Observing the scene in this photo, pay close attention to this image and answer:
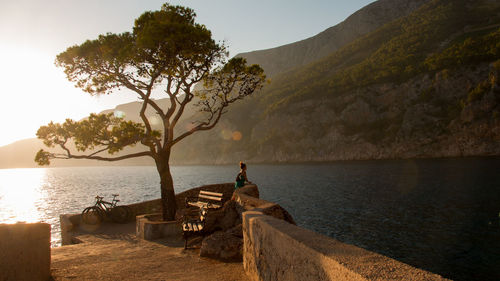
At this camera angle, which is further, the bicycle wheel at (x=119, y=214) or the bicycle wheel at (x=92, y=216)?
the bicycle wheel at (x=119, y=214)

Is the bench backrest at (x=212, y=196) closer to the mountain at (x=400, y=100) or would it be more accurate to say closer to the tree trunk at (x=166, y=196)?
the tree trunk at (x=166, y=196)

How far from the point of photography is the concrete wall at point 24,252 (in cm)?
486

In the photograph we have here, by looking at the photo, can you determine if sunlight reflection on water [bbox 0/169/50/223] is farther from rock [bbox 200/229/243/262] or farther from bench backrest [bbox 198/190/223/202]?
bench backrest [bbox 198/190/223/202]

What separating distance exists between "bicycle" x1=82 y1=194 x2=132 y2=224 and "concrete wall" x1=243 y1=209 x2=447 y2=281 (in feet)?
35.4

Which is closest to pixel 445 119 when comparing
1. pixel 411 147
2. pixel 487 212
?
pixel 411 147

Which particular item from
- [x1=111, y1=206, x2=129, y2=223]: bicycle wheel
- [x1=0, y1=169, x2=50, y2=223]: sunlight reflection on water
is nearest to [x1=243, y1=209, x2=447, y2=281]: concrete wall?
[x1=0, y1=169, x2=50, y2=223]: sunlight reflection on water

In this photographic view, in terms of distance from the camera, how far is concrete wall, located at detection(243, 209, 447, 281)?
2.54 m

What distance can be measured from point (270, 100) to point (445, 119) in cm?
8206

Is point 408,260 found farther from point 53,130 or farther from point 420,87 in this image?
point 420,87

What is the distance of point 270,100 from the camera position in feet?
502

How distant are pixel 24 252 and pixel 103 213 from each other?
9990 millimetres

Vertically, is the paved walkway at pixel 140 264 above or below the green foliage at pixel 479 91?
below

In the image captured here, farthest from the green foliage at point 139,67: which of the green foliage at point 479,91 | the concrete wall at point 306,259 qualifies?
the green foliage at point 479,91

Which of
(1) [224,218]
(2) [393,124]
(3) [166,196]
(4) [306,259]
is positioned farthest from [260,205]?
(2) [393,124]
